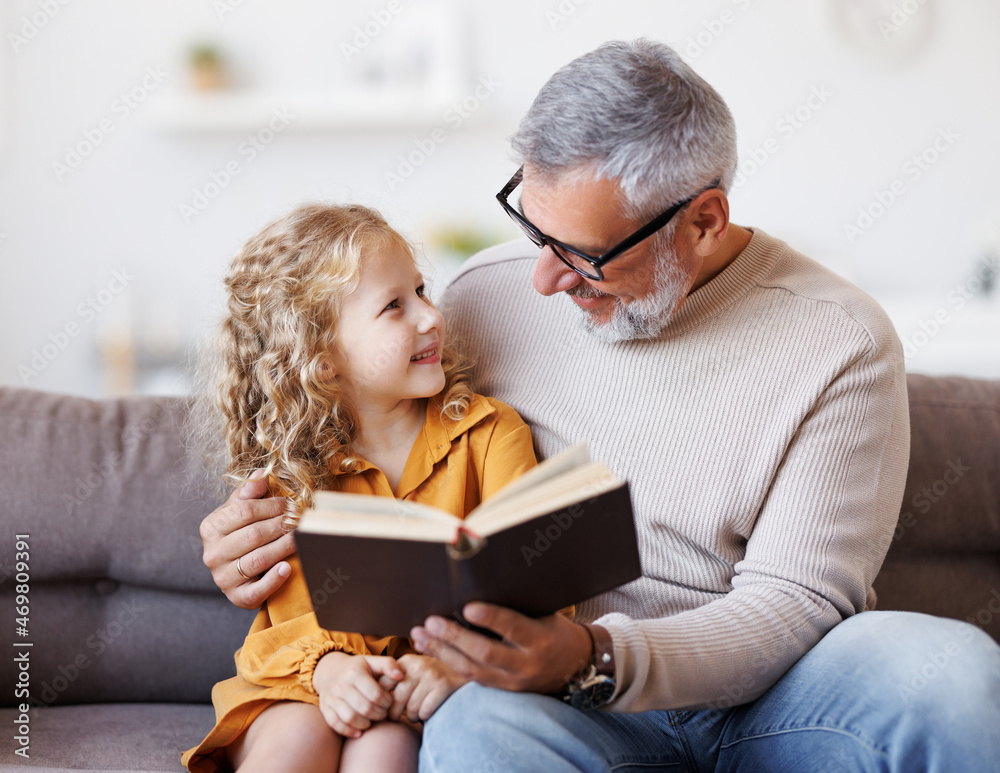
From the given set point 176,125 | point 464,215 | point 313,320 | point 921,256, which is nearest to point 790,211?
point 921,256

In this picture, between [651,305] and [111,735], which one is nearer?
[651,305]

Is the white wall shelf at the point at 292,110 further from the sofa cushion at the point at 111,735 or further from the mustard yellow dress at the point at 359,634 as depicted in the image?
the sofa cushion at the point at 111,735

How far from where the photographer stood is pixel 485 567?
2.81 ft

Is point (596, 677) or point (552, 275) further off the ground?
point (552, 275)

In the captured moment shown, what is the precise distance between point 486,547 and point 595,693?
29cm

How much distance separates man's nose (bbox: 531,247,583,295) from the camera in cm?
127

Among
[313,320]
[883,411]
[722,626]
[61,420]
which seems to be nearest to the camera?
[722,626]

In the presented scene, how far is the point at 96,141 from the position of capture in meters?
3.75

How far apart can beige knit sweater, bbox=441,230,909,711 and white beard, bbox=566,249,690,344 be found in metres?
0.05

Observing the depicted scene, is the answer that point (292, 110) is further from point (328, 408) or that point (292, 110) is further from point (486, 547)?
point (486, 547)

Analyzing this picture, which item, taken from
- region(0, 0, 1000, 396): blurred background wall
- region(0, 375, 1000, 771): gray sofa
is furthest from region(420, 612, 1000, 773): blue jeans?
region(0, 0, 1000, 396): blurred background wall

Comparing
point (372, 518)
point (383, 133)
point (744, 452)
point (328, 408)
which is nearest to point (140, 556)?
point (328, 408)

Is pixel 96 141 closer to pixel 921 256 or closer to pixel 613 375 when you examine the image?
pixel 613 375

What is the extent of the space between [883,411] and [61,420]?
1436 mm
